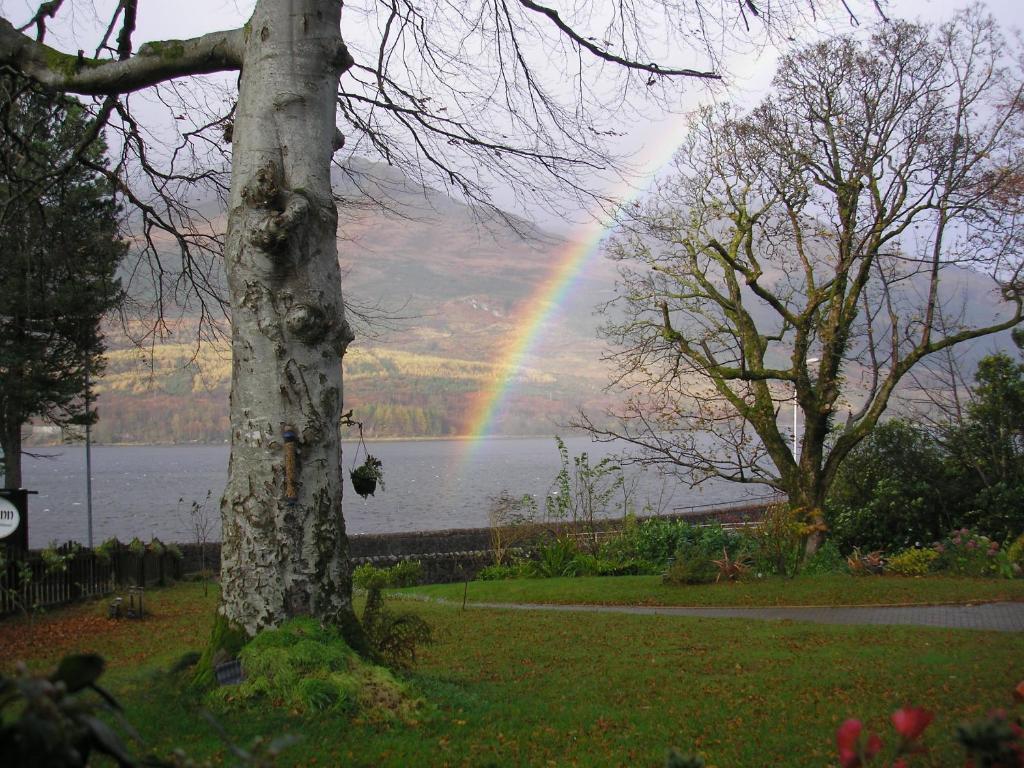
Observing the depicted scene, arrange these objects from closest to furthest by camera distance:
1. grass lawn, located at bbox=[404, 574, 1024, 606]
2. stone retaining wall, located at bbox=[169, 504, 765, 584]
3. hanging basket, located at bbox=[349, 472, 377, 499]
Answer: hanging basket, located at bbox=[349, 472, 377, 499], grass lawn, located at bbox=[404, 574, 1024, 606], stone retaining wall, located at bbox=[169, 504, 765, 584]

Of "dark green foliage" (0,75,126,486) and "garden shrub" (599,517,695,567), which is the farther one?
"garden shrub" (599,517,695,567)

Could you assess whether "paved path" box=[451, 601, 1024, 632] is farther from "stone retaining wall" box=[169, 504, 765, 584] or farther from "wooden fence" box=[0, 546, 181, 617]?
"wooden fence" box=[0, 546, 181, 617]

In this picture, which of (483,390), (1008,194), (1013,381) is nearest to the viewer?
(1008,194)

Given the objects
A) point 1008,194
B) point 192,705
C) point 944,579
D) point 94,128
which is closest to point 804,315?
point 1008,194

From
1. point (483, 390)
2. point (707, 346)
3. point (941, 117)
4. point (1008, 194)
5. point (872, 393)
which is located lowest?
point (872, 393)

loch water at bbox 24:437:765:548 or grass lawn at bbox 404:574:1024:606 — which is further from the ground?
loch water at bbox 24:437:765:548

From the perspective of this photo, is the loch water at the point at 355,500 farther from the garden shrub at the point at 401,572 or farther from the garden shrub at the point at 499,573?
the garden shrub at the point at 401,572

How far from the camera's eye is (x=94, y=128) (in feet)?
29.3

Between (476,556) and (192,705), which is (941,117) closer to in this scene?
(476,556)

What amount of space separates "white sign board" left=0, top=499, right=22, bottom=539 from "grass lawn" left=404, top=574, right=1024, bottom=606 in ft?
25.2

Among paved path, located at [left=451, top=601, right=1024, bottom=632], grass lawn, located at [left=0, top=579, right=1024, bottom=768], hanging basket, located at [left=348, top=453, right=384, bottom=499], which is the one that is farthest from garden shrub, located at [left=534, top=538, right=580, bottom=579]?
hanging basket, located at [left=348, top=453, right=384, bottom=499]

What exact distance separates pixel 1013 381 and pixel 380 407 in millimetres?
124380

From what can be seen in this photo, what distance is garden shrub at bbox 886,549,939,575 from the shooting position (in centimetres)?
1686

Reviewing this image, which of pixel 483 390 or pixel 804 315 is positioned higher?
pixel 483 390
